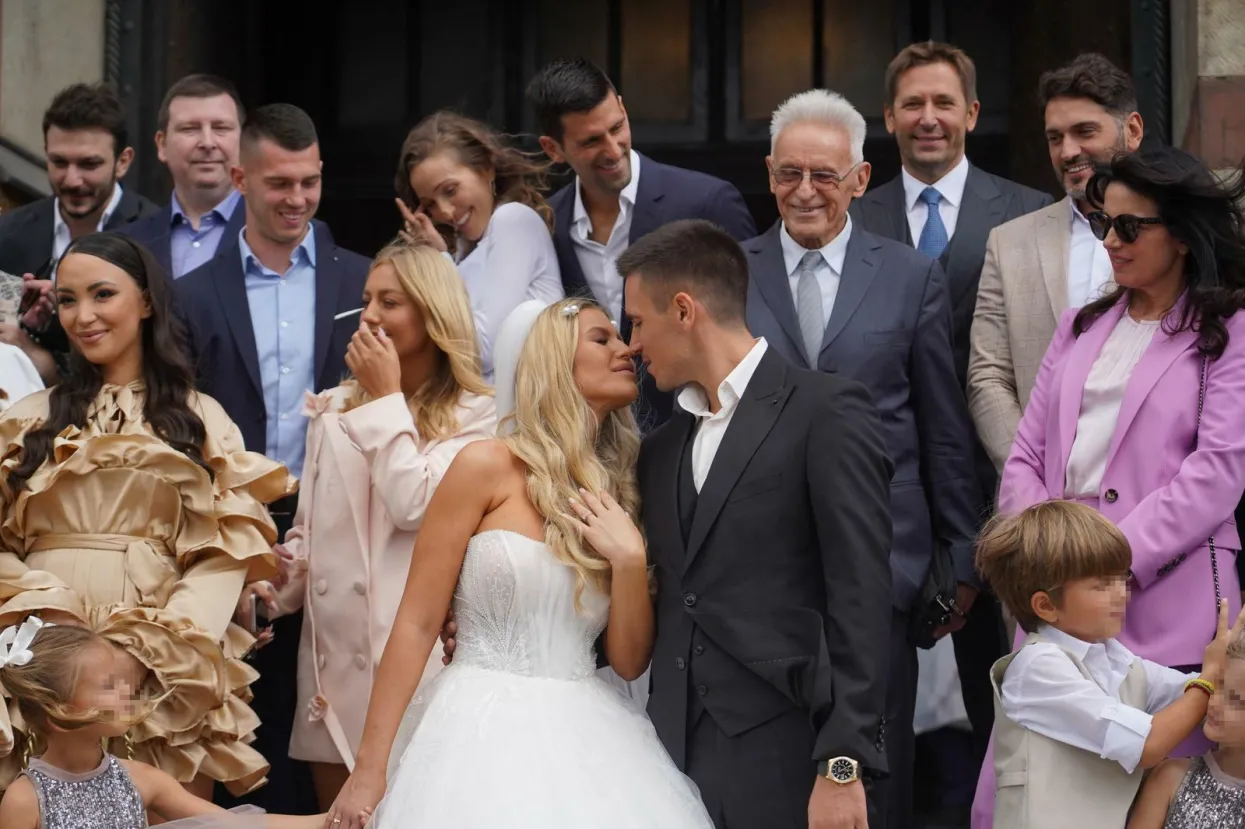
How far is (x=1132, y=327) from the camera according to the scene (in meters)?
5.16

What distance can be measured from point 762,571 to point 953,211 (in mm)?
2252

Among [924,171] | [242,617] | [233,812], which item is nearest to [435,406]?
[242,617]

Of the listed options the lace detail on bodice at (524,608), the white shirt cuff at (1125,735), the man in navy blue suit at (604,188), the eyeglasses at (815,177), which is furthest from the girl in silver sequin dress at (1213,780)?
the man in navy blue suit at (604,188)

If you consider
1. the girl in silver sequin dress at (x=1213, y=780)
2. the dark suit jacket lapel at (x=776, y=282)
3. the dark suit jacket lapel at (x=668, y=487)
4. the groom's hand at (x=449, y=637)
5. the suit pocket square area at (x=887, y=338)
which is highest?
the dark suit jacket lapel at (x=776, y=282)

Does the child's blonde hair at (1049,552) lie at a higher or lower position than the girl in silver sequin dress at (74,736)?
higher

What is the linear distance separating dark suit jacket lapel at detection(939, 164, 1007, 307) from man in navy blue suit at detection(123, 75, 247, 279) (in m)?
2.46

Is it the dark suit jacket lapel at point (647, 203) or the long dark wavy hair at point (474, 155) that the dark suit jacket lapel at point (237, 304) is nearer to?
the long dark wavy hair at point (474, 155)

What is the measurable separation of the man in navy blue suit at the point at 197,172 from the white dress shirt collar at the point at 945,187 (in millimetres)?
2299

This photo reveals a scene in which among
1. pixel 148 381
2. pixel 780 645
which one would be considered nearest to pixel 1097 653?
pixel 780 645

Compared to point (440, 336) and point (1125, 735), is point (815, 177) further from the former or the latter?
point (1125, 735)

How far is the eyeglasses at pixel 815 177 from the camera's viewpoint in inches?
227

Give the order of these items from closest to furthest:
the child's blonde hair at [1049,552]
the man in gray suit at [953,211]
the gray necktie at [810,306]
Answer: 1. the child's blonde hair at [1049,552]
2. the gray necktie at [810,306]
3. the man in gray suit at [953,211]

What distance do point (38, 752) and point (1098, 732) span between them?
267cm

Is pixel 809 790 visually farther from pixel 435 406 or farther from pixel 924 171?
pixel 924 171
